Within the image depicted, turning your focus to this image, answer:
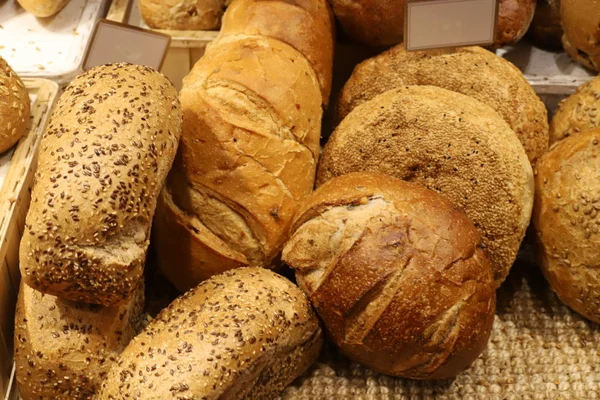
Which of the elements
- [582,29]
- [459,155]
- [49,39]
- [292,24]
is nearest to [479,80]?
[459,155]

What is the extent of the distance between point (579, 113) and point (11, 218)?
157 centimetres

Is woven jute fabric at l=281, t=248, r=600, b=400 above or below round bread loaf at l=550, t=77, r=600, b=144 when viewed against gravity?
below

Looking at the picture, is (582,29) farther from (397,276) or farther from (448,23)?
(397,276)

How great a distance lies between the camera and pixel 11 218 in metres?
1.50

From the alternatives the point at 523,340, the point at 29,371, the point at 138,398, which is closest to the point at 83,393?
the point at 29,371

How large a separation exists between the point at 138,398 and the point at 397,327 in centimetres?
57

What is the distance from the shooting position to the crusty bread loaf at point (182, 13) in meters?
2.07

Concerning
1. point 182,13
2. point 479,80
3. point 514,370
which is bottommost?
point 514,370

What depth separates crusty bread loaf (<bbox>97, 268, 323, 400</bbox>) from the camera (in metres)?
1.26

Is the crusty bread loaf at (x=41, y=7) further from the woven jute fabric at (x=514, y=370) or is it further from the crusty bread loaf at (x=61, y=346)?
the woven jute fabric at (x=514, y=370)

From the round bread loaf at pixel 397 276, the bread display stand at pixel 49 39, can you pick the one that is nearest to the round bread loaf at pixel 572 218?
the round bread loaf at pixel 397 276

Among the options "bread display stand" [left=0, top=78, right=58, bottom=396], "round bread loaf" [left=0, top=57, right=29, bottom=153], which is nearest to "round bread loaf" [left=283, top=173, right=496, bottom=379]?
"bread display stand" [left=0, top=78, right=58, bottom=396]

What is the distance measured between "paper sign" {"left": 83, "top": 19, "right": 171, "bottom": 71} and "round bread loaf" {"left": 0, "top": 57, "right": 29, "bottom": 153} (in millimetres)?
206

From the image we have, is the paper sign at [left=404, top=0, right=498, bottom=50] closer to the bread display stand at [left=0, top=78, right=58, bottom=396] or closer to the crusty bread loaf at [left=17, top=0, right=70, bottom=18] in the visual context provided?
the bread display stand at [left=0, top=78, right=58, bottom=396]
